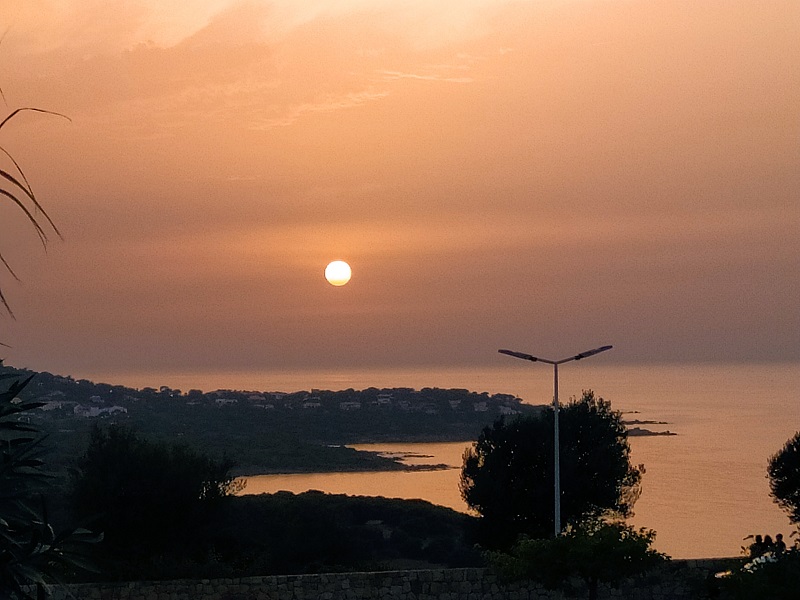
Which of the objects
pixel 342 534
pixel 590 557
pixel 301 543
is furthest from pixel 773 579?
pixel 342 534

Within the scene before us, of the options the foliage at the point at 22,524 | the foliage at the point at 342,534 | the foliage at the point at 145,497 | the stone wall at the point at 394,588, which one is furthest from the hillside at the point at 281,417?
the foliage at the point at 22,524

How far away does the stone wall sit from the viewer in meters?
26.0

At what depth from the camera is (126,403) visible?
139375mm

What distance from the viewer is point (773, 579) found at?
18.0m

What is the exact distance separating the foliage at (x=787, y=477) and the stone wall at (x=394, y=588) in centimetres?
2241

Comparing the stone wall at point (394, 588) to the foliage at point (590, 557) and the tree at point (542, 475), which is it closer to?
the foliage at point (590, 557)

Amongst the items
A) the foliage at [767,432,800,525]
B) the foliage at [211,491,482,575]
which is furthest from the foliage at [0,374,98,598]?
the foliage at [767,432,800,525]

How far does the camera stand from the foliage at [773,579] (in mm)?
17516

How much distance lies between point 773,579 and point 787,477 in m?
32.3

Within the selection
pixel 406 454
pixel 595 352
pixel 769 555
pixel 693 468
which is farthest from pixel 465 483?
pixel 406 454

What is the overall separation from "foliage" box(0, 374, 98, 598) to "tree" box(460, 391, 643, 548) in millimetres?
32697

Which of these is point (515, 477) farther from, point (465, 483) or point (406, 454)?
point (406, 454)

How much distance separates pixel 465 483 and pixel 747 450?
3372 inches

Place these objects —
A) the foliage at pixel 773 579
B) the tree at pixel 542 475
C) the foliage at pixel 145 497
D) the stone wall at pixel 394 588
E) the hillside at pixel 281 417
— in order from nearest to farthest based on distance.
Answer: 1. the foliage at pixel 773 579
2. the stone wall at pixel 394 588
3. the foliage at pixel 145 497
4. the tree at pixel 542 475
5. the hillside at pixel 281 417
